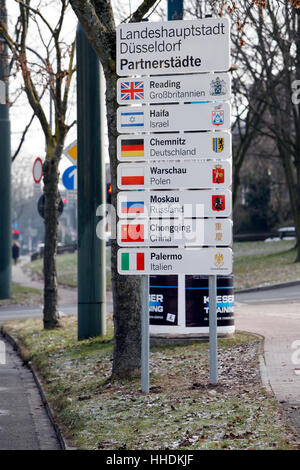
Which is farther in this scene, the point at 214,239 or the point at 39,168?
the point at 39,168

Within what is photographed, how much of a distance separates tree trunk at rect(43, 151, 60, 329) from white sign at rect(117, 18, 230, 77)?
245 inches

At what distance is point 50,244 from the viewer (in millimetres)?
14383

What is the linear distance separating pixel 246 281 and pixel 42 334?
1237 centimetres

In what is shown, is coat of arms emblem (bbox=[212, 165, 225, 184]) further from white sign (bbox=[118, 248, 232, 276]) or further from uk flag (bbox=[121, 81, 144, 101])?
uk flag (bbox=[121, 81, 144, 101])

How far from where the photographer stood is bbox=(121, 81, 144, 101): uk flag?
8.29 metres

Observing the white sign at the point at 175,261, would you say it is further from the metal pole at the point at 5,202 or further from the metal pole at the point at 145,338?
the metal pole at the point at 5,202

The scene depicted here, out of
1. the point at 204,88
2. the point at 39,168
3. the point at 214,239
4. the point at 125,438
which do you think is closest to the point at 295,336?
the point at 214,239

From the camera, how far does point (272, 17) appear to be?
2391 cm

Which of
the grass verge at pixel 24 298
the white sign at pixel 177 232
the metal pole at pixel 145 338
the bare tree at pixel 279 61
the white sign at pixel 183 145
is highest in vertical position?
the bare tree at pixel 279 61

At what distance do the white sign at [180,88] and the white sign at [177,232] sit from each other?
1.19m

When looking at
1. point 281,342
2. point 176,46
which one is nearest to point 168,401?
point 176,46

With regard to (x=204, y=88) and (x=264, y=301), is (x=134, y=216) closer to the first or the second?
(x=204, y=88)

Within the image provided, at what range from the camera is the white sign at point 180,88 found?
815cm

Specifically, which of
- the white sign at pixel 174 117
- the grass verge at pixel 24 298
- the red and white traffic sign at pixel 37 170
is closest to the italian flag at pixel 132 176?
the white sign at pixel 174 117
